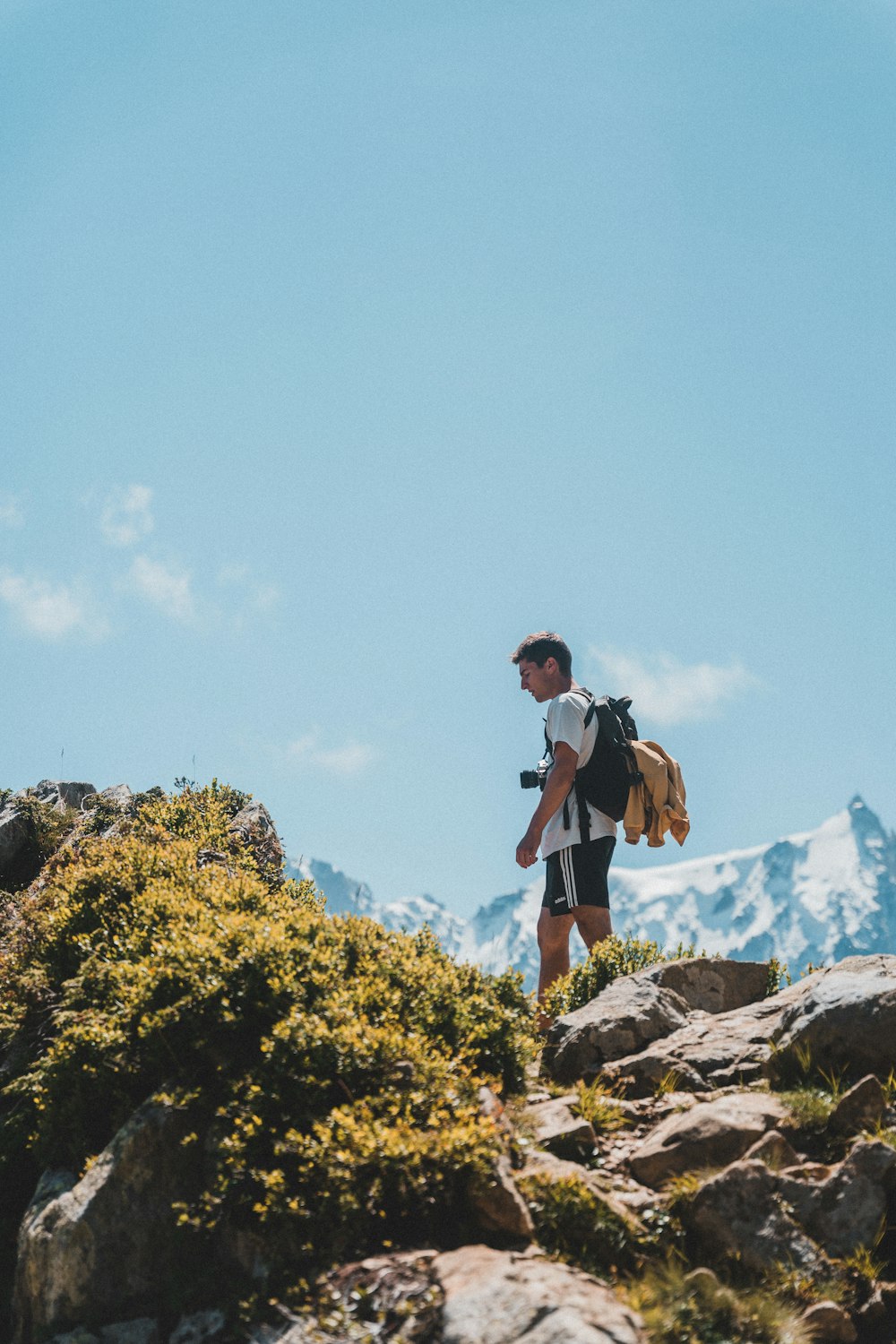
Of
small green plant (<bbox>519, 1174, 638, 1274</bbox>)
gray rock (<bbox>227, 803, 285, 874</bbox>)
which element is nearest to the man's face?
gray rock (<bbox>227, 803, 285, 874</bbox>)

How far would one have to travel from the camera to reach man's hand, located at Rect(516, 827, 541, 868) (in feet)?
35.4

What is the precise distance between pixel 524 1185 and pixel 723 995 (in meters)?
4.33

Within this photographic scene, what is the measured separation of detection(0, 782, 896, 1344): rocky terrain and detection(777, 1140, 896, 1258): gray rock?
0.4 inches

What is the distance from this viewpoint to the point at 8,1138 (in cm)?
854

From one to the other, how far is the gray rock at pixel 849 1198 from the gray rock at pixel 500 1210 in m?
1.54

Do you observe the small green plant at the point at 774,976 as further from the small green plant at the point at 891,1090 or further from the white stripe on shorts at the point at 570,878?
the small green plant at the point at 891,1090

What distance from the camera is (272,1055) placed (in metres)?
7.22

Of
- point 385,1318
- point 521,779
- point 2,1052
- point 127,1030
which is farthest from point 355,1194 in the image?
point 521,779

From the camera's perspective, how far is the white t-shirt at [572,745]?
1090 cm

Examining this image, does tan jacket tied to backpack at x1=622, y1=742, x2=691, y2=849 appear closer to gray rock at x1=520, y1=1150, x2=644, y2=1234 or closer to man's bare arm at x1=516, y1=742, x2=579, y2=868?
man's bare arm at x1=516, y1=742, x2=579, y2=868

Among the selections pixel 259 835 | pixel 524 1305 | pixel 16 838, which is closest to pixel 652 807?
pixel 259 835

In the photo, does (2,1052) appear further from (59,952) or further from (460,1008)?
(460,1008)

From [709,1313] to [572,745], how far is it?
576cm

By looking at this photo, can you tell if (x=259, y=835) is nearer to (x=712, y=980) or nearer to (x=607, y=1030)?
(x=712, y=980)
